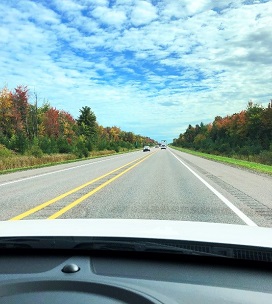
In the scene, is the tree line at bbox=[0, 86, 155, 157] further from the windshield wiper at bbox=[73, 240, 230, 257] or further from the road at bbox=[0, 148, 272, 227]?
the windshield wiper at bbox=[73, 240, 230, 257]

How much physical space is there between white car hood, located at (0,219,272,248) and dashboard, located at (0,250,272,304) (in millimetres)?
157

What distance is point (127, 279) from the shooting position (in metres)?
2.53

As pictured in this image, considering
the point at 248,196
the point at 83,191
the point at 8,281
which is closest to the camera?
the point at 8,281

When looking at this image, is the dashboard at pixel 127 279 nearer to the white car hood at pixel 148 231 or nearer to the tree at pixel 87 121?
the white car hood at pixel 148 231

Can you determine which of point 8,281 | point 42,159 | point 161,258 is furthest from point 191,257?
point 42,159

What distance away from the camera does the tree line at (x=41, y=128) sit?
A: 43562 millimetres

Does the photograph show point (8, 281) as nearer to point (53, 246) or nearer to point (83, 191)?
point (53, 246)

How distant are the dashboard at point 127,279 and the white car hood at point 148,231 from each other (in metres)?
0.16

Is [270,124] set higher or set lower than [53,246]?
higher

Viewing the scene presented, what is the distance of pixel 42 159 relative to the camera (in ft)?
120

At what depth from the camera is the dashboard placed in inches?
89.2

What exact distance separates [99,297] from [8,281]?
0.61 meters

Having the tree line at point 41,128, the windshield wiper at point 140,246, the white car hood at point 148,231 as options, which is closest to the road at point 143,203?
the white car hood at point 148,231

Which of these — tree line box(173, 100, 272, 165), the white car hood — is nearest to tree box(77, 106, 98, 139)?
tree line box(173, 100, 272, 165)
